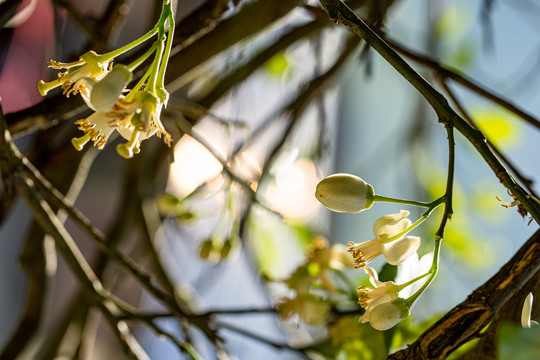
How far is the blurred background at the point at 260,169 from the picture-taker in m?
0.38

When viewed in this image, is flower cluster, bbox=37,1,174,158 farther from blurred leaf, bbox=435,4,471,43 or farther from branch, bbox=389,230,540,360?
blurred leaf, bbox=435,4,471,43

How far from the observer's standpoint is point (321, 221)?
803 millimetres

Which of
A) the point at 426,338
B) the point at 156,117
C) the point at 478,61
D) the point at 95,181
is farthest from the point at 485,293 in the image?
the point at 95,181

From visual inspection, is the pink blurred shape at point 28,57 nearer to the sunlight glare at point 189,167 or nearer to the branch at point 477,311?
the sunlight glare at point 189,167

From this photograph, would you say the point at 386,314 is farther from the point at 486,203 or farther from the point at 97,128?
the point at 486,203

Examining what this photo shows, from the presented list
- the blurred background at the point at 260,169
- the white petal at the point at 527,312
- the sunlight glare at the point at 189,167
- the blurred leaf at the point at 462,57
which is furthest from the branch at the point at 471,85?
the blurred leaf at the point at 462,57

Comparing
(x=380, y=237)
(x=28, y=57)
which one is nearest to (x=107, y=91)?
(x=380, y=237)

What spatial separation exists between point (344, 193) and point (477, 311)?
7 centimetres

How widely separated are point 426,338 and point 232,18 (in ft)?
0.80

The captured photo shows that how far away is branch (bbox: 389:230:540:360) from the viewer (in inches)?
8.4

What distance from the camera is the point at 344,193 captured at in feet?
0.74

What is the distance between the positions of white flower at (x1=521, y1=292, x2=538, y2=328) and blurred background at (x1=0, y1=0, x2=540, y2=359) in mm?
66

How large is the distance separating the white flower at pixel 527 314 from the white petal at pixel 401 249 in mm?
51

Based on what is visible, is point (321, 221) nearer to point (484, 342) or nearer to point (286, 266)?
point (286, 266)
